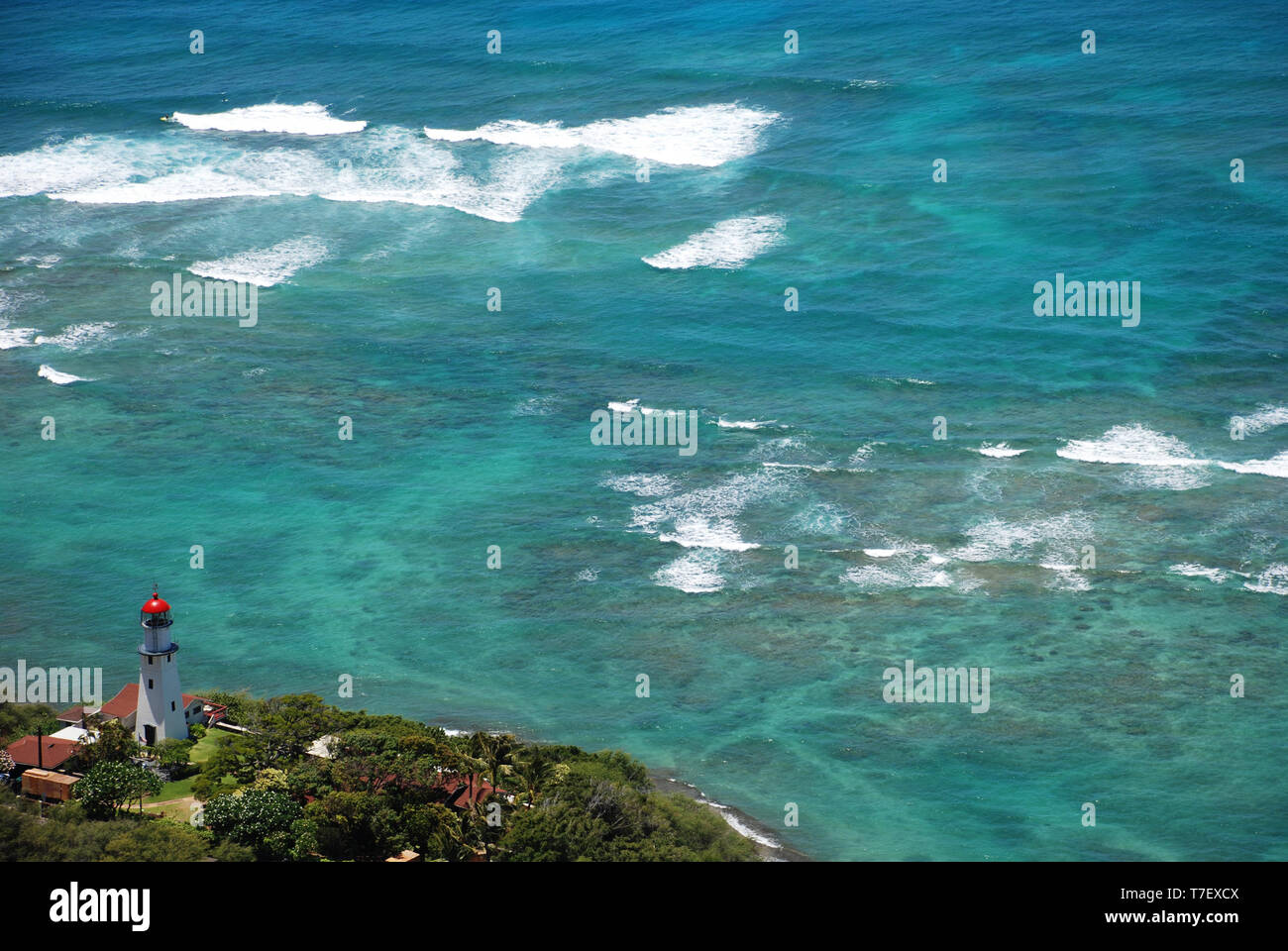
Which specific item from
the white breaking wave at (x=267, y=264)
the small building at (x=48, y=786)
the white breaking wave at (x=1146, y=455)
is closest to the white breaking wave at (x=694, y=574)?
the white breaking wave at (x=1146, y=455)

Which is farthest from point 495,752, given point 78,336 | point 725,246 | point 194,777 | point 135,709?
point 725,246

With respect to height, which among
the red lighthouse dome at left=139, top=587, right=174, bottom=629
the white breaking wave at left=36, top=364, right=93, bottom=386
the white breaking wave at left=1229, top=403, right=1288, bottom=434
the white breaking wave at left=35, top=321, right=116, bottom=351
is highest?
the white breaking wave at left=35, top=321, right=116, bottom=351

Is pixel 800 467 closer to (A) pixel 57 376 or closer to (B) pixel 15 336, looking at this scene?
(A) pixel 57 376

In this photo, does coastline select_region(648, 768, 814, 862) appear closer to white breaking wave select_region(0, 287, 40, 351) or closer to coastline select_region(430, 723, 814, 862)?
coastline select_region(430, 723, 814, 862)

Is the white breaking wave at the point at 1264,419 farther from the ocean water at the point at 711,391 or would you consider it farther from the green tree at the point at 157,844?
the green tree at the point at 157,844

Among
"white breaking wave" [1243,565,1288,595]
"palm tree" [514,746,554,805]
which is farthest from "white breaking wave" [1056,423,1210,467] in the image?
"palm tree" [514,746,554,805]
